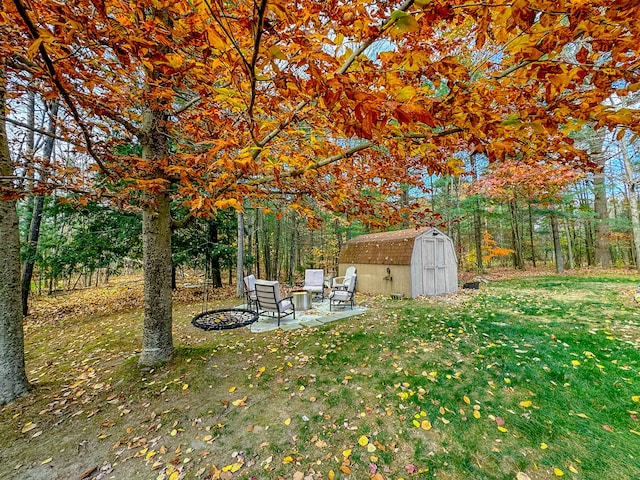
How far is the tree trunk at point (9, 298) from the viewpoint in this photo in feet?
9.09

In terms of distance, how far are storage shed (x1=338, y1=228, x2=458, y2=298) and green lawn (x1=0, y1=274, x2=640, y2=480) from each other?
3.87 metres

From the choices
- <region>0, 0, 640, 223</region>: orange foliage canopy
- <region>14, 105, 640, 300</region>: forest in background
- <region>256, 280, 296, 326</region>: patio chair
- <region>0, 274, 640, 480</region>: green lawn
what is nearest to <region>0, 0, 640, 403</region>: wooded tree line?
<region>0, 0, 640, 223</region>: orange foliage canopy

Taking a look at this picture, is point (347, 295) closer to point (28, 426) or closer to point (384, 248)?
point (384, 248)

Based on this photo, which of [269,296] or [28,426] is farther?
[269,296]

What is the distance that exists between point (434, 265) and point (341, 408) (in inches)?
300

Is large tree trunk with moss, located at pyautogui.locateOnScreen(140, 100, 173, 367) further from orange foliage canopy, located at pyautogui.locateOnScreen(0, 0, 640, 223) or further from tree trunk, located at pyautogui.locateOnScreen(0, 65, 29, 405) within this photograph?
tree trunk, located at pyautogui.locateOnScreen(0, 65, 29, 405)

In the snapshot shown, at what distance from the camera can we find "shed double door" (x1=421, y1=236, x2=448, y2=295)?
29.5 feet

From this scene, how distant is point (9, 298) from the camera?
2.82 meters

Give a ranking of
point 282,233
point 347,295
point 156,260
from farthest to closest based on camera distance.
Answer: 1. point 282,233
2. point 347,295
3. point 156,260

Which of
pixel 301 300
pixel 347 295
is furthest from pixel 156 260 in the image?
pixel 347 295

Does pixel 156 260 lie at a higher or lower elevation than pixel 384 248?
lower

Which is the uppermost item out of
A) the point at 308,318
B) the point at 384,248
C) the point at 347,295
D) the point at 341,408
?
the point at 384,248

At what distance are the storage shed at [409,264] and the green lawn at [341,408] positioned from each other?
387 cm

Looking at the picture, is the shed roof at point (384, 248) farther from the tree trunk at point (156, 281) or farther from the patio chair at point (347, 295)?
the tree trunk at point (156, 281)
